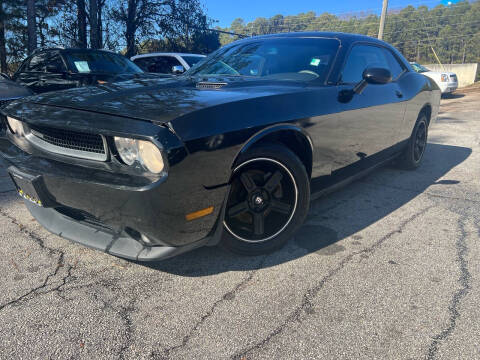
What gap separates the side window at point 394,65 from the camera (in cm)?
401

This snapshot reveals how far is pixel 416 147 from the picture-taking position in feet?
14.9

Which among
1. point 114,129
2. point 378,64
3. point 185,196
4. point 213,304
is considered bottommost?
point 213,304

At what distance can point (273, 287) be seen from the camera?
6.86ft

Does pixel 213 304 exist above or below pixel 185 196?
below

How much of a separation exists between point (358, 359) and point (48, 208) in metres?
1.93

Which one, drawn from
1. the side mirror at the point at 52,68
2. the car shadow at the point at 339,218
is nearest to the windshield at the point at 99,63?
the side mirror at the point at 52,68

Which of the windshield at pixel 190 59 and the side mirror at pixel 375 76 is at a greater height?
the windshield at pixel 190 59

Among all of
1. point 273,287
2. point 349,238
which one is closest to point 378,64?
point 349,238

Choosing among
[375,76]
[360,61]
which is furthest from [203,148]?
[360,61]

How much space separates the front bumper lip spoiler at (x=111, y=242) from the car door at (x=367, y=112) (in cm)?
155

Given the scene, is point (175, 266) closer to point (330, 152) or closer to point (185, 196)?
point (185, 196)

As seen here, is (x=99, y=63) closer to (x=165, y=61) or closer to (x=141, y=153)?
(x=165, y=61)

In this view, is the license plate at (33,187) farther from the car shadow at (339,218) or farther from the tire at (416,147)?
the tire at (416,147)

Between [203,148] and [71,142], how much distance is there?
30.1 inches
